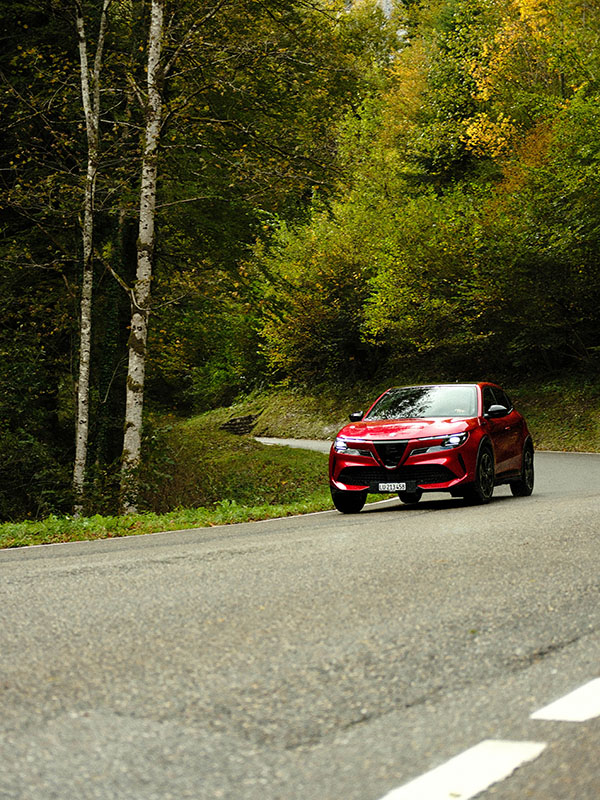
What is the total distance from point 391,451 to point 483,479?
143 cm

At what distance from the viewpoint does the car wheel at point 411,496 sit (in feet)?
43.7

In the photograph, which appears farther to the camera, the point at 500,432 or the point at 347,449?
the point at 500,432

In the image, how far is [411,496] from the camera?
14320mm

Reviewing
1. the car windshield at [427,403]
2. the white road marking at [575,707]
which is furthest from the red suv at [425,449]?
the white road marking at [575,707]

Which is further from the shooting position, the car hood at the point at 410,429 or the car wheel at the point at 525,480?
the car wheel at the point at 525,480

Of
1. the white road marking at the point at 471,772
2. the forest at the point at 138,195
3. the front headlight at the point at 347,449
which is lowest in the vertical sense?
the front headlight at the point at 347,449

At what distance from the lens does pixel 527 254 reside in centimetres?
3291

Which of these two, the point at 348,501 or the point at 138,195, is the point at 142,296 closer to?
the point at 138,195

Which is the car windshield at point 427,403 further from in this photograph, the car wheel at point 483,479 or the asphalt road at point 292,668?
the asphalt road at point 292,668

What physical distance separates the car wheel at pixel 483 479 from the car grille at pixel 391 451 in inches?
42.4

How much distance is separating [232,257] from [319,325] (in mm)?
24649

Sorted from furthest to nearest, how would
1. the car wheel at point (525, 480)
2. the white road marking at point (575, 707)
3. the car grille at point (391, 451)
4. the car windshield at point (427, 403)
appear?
the car wheel at point (525, 480) < the car windshield at point (427, 403) < the car grille at point (391, 451) < the white road marking at point (575, 707)

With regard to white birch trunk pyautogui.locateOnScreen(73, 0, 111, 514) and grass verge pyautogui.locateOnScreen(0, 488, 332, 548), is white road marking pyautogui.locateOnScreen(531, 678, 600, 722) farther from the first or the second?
white birch trunk pyautogui.locateOnScreen(73, 0, 111, 514)

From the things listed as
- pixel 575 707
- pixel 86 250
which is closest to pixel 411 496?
pixel 86 250
